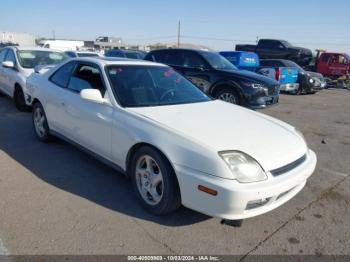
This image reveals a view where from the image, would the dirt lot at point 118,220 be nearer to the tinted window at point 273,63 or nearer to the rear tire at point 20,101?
the rear tire at point 20,101

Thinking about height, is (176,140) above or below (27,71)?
below

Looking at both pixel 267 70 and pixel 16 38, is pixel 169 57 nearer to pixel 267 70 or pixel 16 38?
pixel 267 70

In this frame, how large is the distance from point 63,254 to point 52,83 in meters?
2.98

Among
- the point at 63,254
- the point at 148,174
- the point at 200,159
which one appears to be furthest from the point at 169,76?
the point at 63,254

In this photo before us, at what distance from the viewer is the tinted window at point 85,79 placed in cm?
388

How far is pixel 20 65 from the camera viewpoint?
7.27 meters

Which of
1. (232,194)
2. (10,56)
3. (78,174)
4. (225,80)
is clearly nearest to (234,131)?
(232,194)

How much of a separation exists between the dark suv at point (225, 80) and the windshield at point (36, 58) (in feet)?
10.6

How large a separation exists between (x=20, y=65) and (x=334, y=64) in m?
19.6

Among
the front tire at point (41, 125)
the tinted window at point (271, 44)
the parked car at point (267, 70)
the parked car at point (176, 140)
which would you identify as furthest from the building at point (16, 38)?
the parked car at point (176, 140)

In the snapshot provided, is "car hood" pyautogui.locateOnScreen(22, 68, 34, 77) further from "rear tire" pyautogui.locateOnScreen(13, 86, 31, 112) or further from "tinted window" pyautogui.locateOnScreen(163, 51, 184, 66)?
"tinted window" pyautogui.locateOnScreen(163, 51, 184, 66)

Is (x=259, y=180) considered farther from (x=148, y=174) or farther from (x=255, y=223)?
(x=148, y=174)

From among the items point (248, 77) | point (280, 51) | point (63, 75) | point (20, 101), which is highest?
point (280, 51)

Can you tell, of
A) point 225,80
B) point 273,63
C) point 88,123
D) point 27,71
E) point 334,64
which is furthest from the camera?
point 334,64
